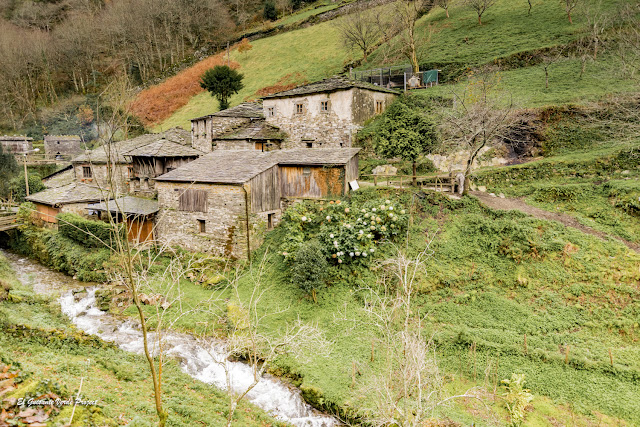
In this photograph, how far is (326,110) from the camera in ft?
79.0

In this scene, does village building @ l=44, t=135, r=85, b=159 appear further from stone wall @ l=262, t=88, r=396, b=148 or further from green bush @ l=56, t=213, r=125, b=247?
stone wall @ l=262, t=88, r=396, b=148

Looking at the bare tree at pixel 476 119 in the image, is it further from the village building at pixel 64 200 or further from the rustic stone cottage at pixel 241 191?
the village building at pixel 64 200

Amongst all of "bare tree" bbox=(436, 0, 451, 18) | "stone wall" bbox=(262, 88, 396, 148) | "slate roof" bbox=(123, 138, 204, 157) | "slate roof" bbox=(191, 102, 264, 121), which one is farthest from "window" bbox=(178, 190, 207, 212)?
"bare tree" bbox=(436, 0, 451, 18)

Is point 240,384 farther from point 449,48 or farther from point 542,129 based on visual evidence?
point 449,48

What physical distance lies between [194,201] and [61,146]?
35075 mm

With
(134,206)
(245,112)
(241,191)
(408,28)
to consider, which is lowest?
(134,206)

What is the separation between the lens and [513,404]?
9367 millimetres

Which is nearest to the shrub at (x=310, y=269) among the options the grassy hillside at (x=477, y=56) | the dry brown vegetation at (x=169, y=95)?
the grassy hillside at (x=477, y=56)

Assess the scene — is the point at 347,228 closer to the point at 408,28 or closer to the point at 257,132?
the point at 257,132

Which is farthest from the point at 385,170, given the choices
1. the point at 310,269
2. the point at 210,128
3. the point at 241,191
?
the point at 210,128

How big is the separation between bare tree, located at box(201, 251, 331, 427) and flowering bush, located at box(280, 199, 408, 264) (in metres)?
2.97

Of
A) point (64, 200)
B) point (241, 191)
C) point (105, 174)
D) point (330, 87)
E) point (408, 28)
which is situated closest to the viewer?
point (241, 191)

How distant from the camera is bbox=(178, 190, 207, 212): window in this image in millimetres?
17938

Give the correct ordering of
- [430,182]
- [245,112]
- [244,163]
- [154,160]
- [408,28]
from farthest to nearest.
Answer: [408,28] → [245,112] → [154,160] → [244,163] → [430,182]
